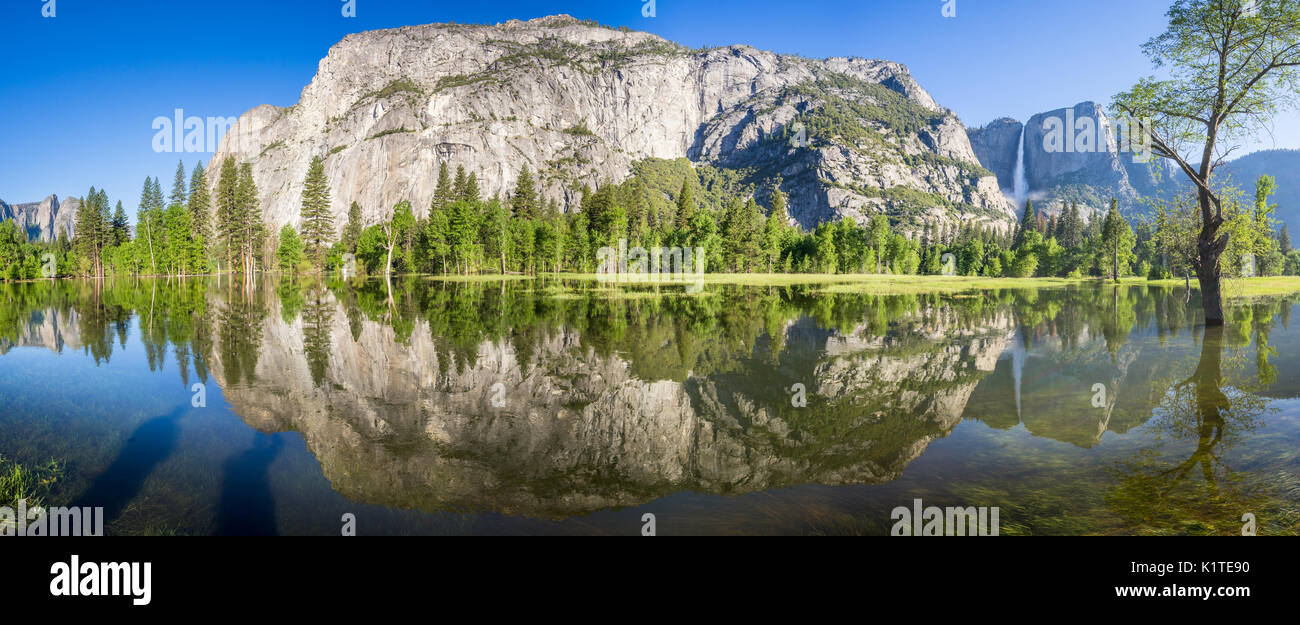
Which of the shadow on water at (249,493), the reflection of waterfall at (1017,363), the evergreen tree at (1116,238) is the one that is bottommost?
the shadow on water at (249,493)

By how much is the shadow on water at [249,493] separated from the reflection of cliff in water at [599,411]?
0.72m

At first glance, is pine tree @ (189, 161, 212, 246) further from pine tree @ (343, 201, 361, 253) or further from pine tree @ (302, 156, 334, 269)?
pine tree @ (343, 201, 361, 253)

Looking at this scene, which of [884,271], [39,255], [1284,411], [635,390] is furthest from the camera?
[884,271]

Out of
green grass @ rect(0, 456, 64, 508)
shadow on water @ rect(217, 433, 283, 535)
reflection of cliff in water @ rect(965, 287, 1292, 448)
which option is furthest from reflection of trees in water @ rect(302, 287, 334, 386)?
reflection of cliff in water @ rect(965, 287, 1292, 448)

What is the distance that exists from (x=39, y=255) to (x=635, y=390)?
510ft

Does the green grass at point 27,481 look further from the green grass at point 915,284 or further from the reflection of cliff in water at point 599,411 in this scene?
the green grass at point 915,284

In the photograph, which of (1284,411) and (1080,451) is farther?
(1284,411)

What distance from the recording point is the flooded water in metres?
6.40

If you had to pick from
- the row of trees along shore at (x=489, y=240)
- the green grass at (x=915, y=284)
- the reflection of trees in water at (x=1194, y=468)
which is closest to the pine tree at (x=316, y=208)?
the row of trees along shore at (x=489, y=240)

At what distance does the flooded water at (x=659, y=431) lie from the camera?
6.40m

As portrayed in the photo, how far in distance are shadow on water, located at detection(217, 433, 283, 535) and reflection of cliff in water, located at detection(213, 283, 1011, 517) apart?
72cm

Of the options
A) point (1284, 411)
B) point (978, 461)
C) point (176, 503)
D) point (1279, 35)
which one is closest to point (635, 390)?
point (978, 461)
